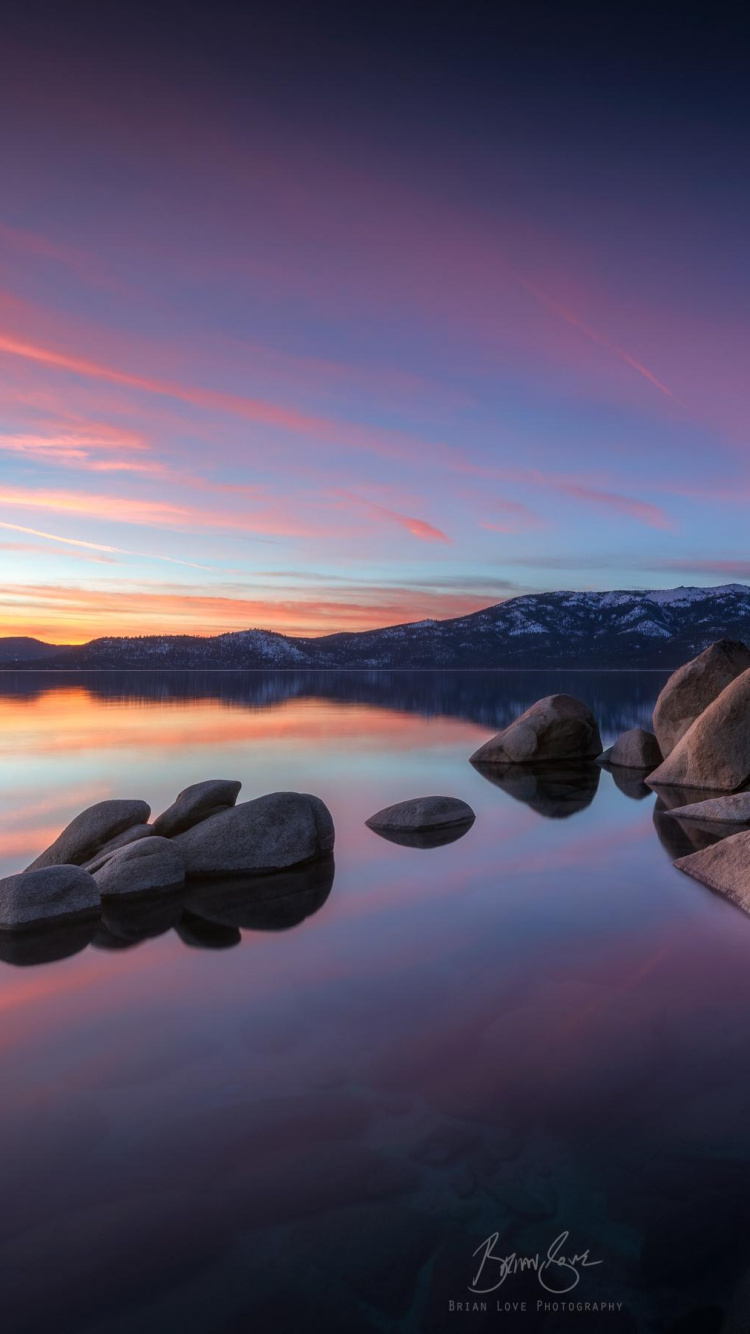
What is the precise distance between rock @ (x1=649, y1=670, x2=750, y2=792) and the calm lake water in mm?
6928

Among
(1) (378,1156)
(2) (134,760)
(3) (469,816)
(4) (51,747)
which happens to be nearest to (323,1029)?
(1) (378,1156)

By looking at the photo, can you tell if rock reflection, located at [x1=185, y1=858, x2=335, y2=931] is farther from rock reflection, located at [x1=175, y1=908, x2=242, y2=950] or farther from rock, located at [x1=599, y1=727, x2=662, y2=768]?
rock, located at [x1=599, y1=727, x2=662, y2=768]

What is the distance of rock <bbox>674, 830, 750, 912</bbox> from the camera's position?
912cm

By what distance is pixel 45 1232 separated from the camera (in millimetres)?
3893

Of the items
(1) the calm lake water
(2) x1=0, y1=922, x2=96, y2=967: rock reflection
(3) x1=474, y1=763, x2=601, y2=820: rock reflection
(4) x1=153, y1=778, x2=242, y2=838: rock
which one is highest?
(4) x1=153, y1=778, x2=242, y2=838: rock

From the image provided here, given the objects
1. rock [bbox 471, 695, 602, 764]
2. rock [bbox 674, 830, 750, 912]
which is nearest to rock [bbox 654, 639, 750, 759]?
rock [bbox 471, 695, 602, 764]

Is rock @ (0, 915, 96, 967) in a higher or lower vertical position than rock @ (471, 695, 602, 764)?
lower

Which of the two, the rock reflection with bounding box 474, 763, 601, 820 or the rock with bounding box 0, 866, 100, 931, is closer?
the rock with bounding box 0, 866, 100, 931

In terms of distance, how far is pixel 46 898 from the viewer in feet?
28.0

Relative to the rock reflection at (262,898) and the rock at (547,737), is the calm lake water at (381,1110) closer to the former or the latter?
the rock reflection at (262,898)

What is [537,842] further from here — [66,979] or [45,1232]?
[45,1232]

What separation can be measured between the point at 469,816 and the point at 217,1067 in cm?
954

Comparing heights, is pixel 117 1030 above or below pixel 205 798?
below
